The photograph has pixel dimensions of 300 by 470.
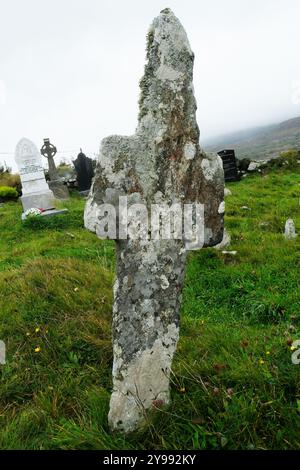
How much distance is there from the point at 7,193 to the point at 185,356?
1545 centimetres

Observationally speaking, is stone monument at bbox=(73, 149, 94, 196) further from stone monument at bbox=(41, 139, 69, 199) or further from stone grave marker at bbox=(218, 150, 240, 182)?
stone grave marker at bbox=(218, 150, 240, 182)

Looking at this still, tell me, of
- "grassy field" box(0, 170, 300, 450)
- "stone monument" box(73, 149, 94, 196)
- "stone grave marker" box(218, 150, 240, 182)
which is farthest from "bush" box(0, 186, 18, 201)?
"grassy field" box(0, 170, 300, 450)

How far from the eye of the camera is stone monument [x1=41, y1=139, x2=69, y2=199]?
1739 cm

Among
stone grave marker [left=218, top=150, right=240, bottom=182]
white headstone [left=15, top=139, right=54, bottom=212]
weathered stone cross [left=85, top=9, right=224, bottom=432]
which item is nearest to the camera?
weathered stone cross [left=85, top=9, right=224, bottom=432]

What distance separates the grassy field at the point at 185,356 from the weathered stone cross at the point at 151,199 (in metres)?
0.25

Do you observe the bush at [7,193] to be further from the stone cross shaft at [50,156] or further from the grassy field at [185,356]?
the grassy field at [185,356]

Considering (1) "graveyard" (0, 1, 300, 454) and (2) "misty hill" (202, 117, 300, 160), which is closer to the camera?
(1) "graveyard" (0, 1, 300, 454)

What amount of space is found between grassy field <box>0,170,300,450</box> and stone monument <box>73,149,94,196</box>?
11.0 m

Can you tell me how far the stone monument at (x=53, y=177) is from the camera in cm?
1739

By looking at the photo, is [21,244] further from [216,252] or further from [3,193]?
[3,193]

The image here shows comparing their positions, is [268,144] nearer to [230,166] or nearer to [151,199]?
[230,166]

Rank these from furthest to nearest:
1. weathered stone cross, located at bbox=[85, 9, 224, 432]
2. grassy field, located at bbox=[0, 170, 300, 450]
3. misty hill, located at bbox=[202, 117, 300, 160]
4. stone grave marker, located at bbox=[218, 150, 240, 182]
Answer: misty hill, located at bbox=[202, 117, 300, 160]
stone grave marker, located at bbox=[218, 150, 240, 182]
weathered stone cross, located at bbox=[85, 9, 224, 432]
grassy field, located at bbox=[0, 170, 300, 450]
